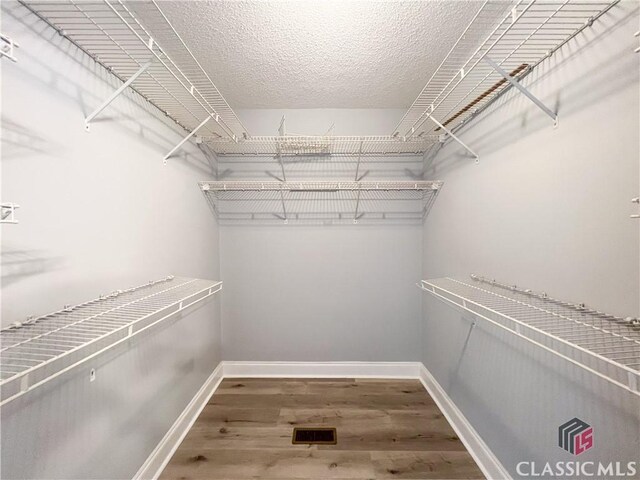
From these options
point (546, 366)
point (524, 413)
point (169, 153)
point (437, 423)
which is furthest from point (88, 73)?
point (437, 423)

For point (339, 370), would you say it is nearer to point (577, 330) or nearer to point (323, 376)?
point (323, 376)

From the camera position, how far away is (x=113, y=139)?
1251 millimetres

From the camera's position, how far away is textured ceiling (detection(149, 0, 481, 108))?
125cm

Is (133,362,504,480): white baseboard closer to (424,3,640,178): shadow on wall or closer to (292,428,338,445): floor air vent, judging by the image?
(292,428,338,445): floor air vent

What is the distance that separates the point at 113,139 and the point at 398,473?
2.22 metres

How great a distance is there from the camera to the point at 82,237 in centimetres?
109

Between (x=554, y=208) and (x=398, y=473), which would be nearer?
(x=554, y=208)

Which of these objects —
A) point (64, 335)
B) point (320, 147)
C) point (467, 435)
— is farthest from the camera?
point (320, 147)

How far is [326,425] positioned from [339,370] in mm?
622

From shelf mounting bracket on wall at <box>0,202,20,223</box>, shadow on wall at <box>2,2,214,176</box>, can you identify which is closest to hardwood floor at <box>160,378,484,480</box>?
shelf mounting bracket on wall at <box>0,202,20,223</box>

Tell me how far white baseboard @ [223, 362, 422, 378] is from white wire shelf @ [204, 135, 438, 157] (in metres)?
1.85

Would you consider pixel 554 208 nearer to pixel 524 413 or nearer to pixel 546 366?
pixel 546 366

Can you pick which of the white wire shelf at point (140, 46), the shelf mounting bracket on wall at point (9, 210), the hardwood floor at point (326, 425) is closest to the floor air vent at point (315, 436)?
the hardwood floor at point (326, 425)

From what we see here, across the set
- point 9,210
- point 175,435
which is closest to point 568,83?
point 9,210
